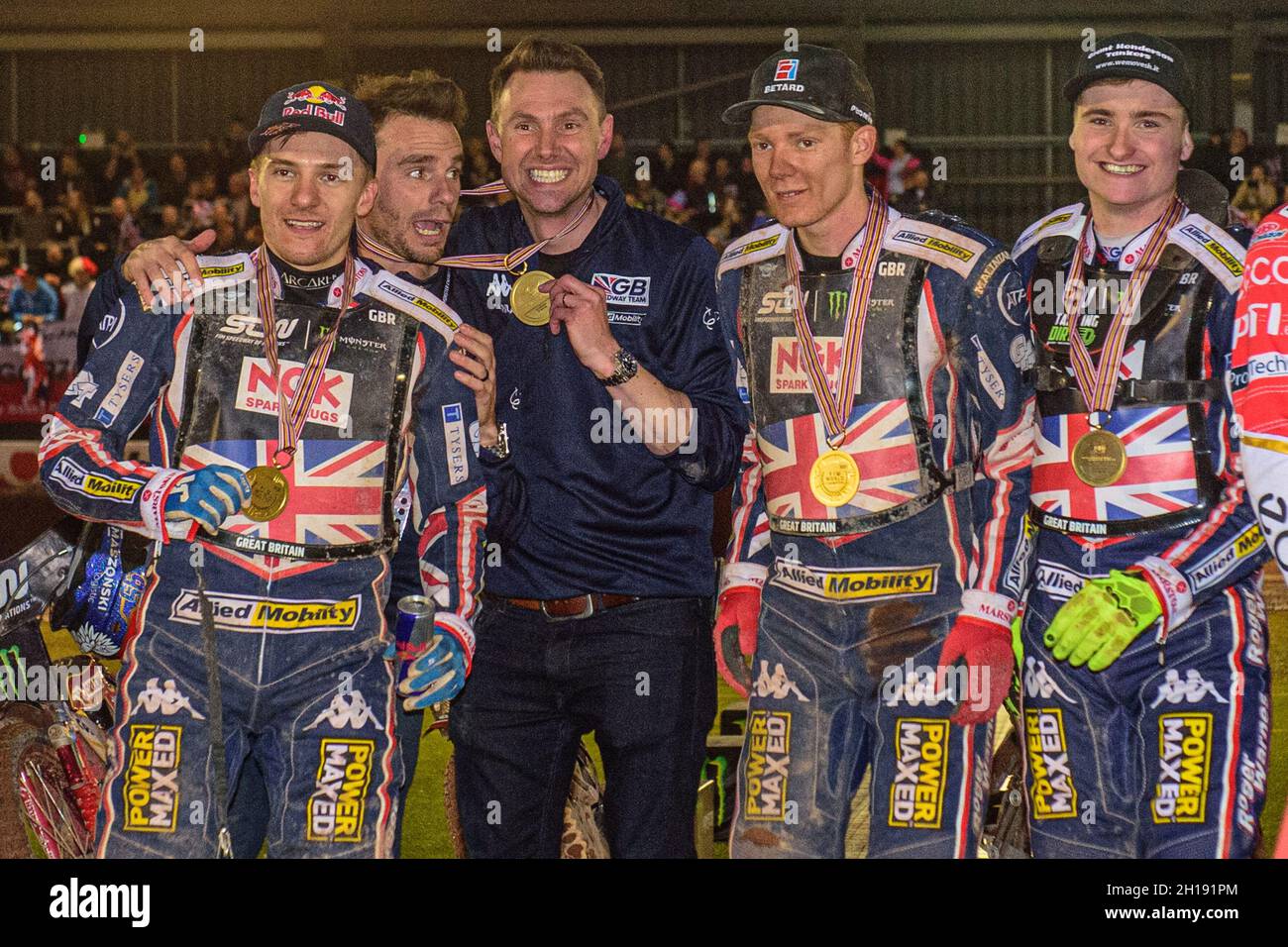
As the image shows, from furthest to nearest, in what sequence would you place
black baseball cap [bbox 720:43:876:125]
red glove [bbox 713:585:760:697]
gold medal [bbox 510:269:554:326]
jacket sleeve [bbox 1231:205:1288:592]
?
gold medal [bbox 510:269:554:326]
red glove [bbox 713:585:760:697]
black baseball cap [bbox 720:43:876:125]
jacket sleeve [bbox 1231:205:1288:592]

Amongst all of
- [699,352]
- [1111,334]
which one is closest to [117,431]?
[699,352]

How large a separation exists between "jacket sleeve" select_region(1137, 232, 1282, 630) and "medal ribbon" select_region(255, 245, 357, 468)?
84.4 inches

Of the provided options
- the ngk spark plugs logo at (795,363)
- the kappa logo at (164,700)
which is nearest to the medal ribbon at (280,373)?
the kappa logo at (164,700)

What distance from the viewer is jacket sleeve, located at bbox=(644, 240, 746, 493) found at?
466 centimetres

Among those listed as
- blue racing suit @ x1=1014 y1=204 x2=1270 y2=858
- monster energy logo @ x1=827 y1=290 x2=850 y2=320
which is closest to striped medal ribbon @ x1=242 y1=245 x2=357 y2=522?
monster energy logo @ x1=827 y1=290 x2=850 y2=320

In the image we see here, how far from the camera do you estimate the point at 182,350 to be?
13.5 ft

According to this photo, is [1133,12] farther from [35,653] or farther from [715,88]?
[35,653]

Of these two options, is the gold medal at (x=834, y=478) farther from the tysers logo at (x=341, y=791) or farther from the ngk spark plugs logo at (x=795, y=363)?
the tysers logo at (x=341, y=791)

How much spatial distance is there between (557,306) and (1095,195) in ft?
4.98

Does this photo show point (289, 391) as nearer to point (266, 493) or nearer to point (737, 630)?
point (266, 493)

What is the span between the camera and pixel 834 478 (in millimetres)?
4312

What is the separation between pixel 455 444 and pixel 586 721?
98cm

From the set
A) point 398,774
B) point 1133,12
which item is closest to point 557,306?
point 398,774

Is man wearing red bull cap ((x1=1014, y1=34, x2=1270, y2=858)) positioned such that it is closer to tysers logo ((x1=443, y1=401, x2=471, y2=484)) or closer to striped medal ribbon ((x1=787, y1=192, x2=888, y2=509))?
striped medal ribbon ((x1=787, y1=192, x2=888, y2=509))
